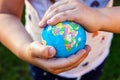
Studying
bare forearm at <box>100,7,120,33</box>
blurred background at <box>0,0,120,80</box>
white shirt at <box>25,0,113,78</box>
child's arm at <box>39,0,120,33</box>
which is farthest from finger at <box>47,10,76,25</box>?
blurred background at <box>0,0,120,80</box>

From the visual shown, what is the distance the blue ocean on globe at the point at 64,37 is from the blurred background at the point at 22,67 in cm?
93

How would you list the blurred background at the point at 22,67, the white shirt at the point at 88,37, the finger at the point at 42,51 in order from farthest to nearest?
1. the blurred background at the point at 22,67
2. the white shirt at the point at 88,37
3. the finger at the point at 42,51

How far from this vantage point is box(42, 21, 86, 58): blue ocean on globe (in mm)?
822

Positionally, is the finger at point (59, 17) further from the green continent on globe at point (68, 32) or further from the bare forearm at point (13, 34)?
the bare forearm at point (13, 34)

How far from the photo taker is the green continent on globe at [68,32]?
821 millimetres

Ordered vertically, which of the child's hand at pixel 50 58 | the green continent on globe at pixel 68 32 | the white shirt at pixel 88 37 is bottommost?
the white shirt at pixel 88 37

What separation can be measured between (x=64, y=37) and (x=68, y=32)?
0.01 m

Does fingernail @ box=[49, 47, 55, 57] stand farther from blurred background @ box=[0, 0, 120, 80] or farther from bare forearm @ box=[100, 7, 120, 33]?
blurred background @ box=[0, 0, 120, 80]

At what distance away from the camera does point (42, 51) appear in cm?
80

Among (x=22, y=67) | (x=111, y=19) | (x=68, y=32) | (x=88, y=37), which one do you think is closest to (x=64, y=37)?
(x=68, y=32)

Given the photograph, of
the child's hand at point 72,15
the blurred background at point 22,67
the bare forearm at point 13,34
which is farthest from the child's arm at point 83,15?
the blurred background at point 22,67

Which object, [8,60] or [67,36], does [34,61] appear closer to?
[67,36]

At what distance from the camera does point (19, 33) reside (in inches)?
38.7

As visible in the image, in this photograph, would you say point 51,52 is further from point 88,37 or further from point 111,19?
point 88,37
